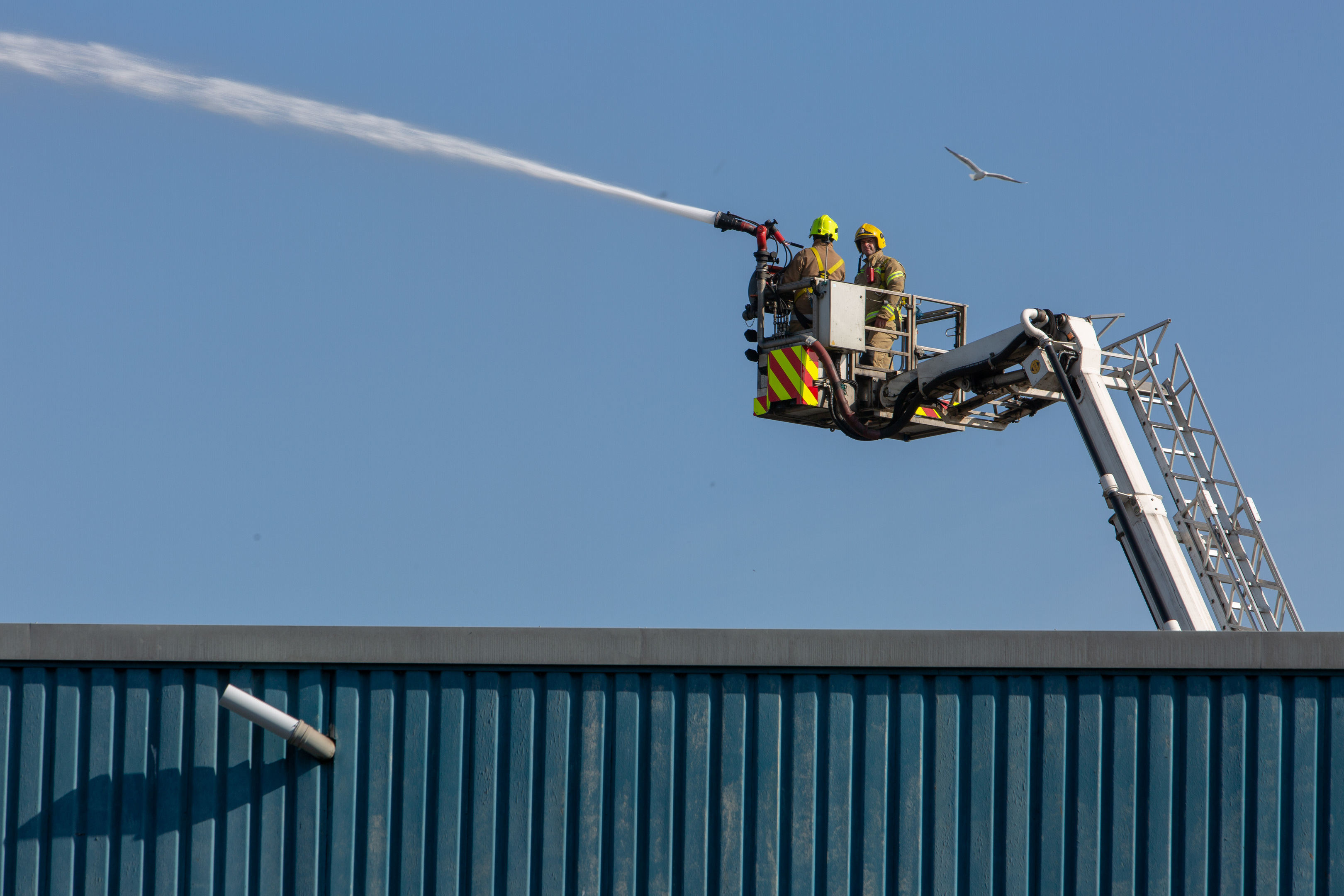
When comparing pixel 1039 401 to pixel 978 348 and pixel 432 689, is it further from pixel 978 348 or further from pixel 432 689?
pixel 432 689

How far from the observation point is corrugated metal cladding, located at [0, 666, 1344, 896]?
8.92m

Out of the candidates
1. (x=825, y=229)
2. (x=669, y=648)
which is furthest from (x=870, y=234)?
(x=669, y=648)

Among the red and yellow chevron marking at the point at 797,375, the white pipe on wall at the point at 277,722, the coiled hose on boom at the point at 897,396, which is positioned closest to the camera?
the white pipe on wall at the point at 277,722

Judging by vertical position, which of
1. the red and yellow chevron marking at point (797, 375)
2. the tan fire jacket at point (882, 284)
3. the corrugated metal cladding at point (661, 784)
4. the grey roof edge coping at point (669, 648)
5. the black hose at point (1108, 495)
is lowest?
the corrugated metal cladding at point (661, 784)

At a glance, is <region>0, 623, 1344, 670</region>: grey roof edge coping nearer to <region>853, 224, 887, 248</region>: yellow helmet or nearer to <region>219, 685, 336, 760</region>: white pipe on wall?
<region>219, 685, 336, 760</region>: white pipe on wall

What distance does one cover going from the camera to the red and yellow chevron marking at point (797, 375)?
16562 mm

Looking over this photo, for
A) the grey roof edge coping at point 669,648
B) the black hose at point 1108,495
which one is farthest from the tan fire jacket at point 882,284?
the grey roof edge coping at point 669,648

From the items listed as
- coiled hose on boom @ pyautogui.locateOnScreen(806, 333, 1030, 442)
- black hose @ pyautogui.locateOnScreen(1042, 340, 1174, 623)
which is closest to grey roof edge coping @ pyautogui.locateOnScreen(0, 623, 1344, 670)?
black hose @ pyautogui.locateOnScreen(1042, 340, 1174, 623)

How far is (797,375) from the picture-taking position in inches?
653

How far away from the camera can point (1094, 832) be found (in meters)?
8.95

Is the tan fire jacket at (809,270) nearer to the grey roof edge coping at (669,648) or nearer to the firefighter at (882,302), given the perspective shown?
the firefighter at (882,302)

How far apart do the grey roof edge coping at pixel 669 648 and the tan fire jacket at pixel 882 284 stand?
28.0 ft

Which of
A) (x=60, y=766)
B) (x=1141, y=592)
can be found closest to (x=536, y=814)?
(x=60, y=766)

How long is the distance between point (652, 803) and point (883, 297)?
919cm
